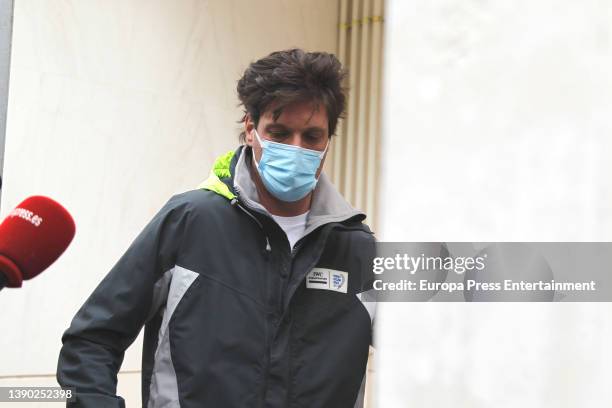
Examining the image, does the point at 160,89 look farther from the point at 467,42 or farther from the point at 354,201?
the point at 467,42

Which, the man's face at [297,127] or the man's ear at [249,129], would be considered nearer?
the man's face at [297,127]

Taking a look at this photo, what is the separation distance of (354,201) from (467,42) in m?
5.58

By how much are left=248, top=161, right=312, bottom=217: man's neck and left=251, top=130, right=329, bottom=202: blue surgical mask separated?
0.02 m

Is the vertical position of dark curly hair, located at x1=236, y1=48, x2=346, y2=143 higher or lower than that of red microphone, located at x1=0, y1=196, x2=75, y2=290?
higher

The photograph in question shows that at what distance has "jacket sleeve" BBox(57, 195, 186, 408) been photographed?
6.18 feet

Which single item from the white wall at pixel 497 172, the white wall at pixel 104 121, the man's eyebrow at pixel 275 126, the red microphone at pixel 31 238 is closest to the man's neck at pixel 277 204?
the man's eyebrow at pixel 275 126

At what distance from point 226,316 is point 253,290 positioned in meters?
0.09

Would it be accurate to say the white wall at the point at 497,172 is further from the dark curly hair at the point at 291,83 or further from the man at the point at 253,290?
the dark curly hair at the point at 291,83

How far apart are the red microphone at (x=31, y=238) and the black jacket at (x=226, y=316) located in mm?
544

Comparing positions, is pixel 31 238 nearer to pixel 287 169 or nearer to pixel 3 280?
pixel 3 280

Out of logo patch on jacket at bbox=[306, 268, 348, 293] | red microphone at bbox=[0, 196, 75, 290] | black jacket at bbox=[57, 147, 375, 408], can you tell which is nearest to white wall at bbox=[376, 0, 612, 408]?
red microphone at bbox=[0, 196, 75, 290]

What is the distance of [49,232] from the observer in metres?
1.36

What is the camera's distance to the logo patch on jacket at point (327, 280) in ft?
6.61

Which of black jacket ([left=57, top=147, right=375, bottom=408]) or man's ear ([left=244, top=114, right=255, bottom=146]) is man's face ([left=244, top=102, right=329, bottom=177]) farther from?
black jacket ([left=57, top=147, right=375, bottom=408])
